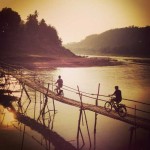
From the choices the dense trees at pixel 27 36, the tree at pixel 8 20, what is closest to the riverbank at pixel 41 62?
the dense trees at pixel 27 36

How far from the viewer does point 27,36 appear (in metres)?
109

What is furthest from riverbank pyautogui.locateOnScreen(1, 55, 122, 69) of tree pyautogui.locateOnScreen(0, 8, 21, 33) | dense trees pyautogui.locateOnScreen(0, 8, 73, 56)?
tree pyautogui.locateOnScreen(0, 8, 21, 33)

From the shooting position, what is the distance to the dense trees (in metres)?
97.2

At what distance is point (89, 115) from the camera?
3431 cm

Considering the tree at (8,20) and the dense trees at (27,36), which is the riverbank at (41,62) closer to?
the dense trees at (27,36)

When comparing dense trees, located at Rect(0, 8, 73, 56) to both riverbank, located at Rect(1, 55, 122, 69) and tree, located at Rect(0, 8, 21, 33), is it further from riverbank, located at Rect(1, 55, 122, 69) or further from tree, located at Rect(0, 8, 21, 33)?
riverbank, located at Rect(1, 55, 122, 69)

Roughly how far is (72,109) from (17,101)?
873 centimetres

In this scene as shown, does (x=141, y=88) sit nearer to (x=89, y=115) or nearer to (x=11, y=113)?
(x=89, y=115)

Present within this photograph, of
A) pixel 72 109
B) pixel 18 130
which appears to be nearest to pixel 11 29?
pixel 72 109

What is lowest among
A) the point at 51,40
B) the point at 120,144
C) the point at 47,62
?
the point at 120,144

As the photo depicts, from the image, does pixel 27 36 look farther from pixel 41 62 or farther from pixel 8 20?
pixel 41 62

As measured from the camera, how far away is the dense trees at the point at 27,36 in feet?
319

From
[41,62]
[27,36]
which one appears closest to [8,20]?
[27,36]

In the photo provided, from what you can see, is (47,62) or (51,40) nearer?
(47,62)
